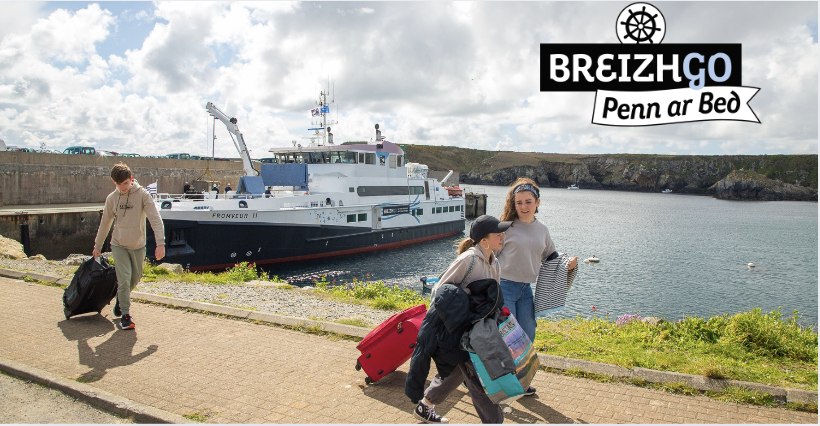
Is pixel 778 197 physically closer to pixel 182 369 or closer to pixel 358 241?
pixel 358 241

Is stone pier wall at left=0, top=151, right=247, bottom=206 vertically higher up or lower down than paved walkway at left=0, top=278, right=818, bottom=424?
higher up

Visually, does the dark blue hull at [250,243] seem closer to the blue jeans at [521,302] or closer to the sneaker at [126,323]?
the sneaker at [126,323]

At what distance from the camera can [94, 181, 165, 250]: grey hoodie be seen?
6.06 metres

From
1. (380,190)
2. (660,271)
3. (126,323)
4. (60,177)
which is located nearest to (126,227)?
(126,323)

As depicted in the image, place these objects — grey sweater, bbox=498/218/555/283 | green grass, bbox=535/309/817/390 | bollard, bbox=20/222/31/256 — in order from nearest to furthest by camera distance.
A: grey sweater, bbox=498/218/555/283
green grass, bbox=535/309/817/390
bollard, bbox=20/222/31/256

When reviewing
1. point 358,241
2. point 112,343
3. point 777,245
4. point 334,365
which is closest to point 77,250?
point 358,241

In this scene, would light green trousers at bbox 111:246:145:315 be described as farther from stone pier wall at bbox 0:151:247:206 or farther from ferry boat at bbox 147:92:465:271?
stone pier wall at bbox 0:151:247:206

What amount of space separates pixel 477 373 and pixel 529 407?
2.86 feet

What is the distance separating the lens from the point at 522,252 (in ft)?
14.3

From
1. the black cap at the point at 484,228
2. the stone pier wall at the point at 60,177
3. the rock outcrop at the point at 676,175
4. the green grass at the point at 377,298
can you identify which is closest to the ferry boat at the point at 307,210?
the green grass at the point at 377,298

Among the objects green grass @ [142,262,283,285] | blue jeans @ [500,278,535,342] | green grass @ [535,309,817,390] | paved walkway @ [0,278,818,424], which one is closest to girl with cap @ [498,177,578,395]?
blue jeans @ [500,278,535,342]

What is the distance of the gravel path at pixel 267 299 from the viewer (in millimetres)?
7691

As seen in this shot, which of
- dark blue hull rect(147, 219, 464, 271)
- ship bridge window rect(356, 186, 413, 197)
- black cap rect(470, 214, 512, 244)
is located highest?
ship bridge window rect(356, 186, 413, 197)

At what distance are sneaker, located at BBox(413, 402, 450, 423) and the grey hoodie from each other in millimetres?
3907
